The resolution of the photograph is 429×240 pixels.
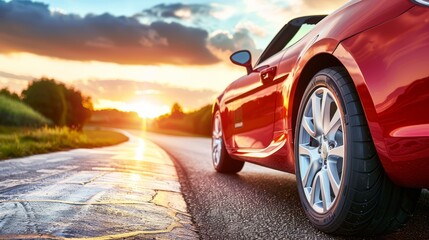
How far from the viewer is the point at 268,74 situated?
3.66 metres

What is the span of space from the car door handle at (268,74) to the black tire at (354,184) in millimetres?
1014

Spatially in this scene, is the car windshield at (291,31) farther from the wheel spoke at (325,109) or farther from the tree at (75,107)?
the tree at (75,107)

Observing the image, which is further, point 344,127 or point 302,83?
point 302,83

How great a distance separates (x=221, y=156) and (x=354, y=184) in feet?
11.9

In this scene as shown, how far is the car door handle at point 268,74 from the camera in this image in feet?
11.7

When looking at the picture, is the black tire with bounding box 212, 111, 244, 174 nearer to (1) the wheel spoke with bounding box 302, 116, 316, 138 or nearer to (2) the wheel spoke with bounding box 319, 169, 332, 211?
(1) the wheel spoke with bounding box 302, 116, 316, 138

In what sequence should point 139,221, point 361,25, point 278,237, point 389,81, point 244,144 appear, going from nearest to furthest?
point 389,81 → point 361,25 → point 278,237 → point 139,221 → point 244,144

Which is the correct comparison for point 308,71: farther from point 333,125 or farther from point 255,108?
point 255,108

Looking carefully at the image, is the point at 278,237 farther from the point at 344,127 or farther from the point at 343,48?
the point at 343,48

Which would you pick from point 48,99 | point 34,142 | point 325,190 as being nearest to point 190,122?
point 48,99

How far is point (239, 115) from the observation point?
4.64 m

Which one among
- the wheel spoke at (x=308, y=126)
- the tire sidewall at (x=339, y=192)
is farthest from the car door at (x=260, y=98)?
the tire sidewall at (x=339, y=192)

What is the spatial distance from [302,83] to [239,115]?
5.73 feet

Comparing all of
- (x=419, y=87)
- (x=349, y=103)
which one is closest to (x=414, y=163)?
(x=419, y=87)
